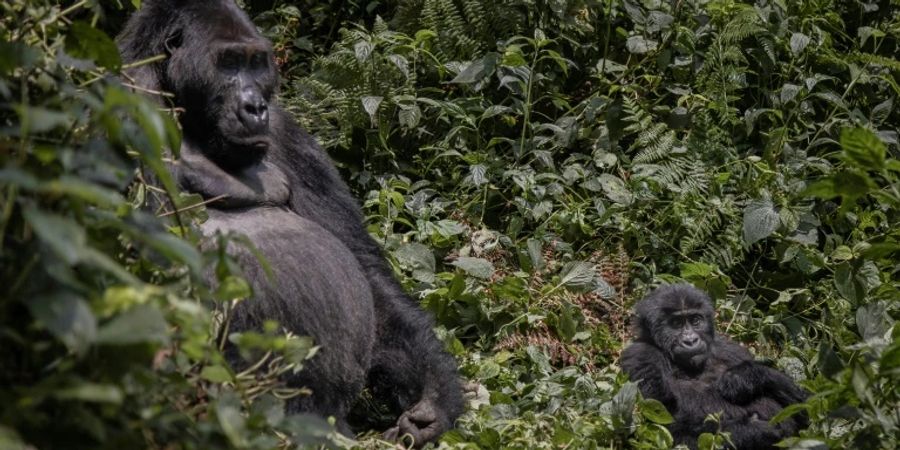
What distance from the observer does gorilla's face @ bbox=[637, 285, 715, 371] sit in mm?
5102

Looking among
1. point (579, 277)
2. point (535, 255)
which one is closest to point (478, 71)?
point (535, 255)

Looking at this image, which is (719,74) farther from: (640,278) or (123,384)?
(123,384)

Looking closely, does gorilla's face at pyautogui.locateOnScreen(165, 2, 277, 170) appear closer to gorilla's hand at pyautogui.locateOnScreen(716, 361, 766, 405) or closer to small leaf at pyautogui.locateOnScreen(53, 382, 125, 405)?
gorilla's hand at pyautogui.locateOnScreen(716, 361, 766, 405)

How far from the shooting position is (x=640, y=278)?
5.91 meters

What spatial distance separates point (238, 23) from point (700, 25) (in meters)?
2.99

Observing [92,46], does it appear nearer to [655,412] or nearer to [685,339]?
[655,412]

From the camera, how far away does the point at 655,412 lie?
447 centimetres

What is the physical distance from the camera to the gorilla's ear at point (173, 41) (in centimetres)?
463

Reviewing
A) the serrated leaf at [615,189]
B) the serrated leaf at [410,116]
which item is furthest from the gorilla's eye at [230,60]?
the serrated leaf at [615,189]

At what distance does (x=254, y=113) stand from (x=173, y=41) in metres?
0.43

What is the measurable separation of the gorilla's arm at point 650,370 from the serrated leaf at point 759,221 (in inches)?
36.0

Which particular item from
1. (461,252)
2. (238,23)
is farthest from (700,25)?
(238,23)

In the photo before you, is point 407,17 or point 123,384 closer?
point 123,384

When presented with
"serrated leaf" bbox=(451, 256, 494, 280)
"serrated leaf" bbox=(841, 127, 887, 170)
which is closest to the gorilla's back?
"serrated leaf" bbox=(451, 256, 494, 280)
